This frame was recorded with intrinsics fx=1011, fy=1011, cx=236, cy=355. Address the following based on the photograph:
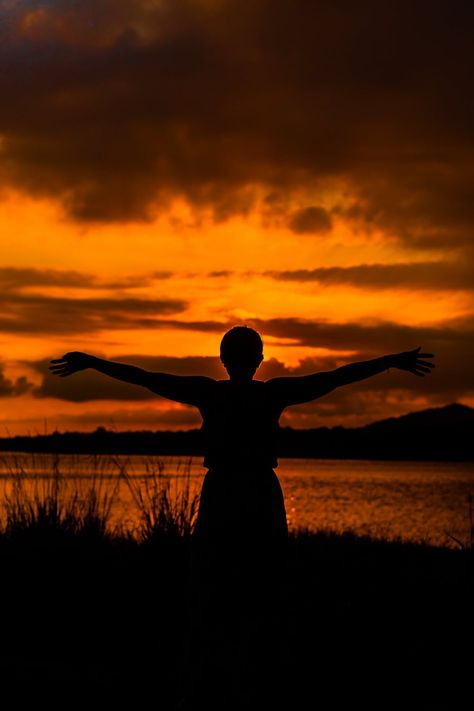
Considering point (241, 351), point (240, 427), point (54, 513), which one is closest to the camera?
point (240, 427)

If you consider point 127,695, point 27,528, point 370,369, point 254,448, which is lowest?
point 127,695

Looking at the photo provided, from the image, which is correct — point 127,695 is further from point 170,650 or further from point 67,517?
point 67,517

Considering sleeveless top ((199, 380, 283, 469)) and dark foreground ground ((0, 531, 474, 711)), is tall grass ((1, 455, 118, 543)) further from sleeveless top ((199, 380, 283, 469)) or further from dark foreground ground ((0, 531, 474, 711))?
sleeveless top ((199, 380, 283, 469))

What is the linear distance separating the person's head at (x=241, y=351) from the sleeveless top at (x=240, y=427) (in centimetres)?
11

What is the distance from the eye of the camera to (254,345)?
521 cm

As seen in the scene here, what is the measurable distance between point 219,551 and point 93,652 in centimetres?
328

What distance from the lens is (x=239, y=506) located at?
5070 mm

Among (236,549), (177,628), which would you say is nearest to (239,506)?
(236,549)

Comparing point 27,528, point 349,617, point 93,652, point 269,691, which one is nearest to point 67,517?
point 27,528

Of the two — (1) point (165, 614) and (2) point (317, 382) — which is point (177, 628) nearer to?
(1) point (165, 614)

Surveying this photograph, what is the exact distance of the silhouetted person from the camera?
16.6ft

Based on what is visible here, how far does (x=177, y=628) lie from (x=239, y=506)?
359 centimetres

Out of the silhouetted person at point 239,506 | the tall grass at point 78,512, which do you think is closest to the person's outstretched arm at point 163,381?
the silhouetted person at point 239,506

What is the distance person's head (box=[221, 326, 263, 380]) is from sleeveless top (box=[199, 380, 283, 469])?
0.36ft
